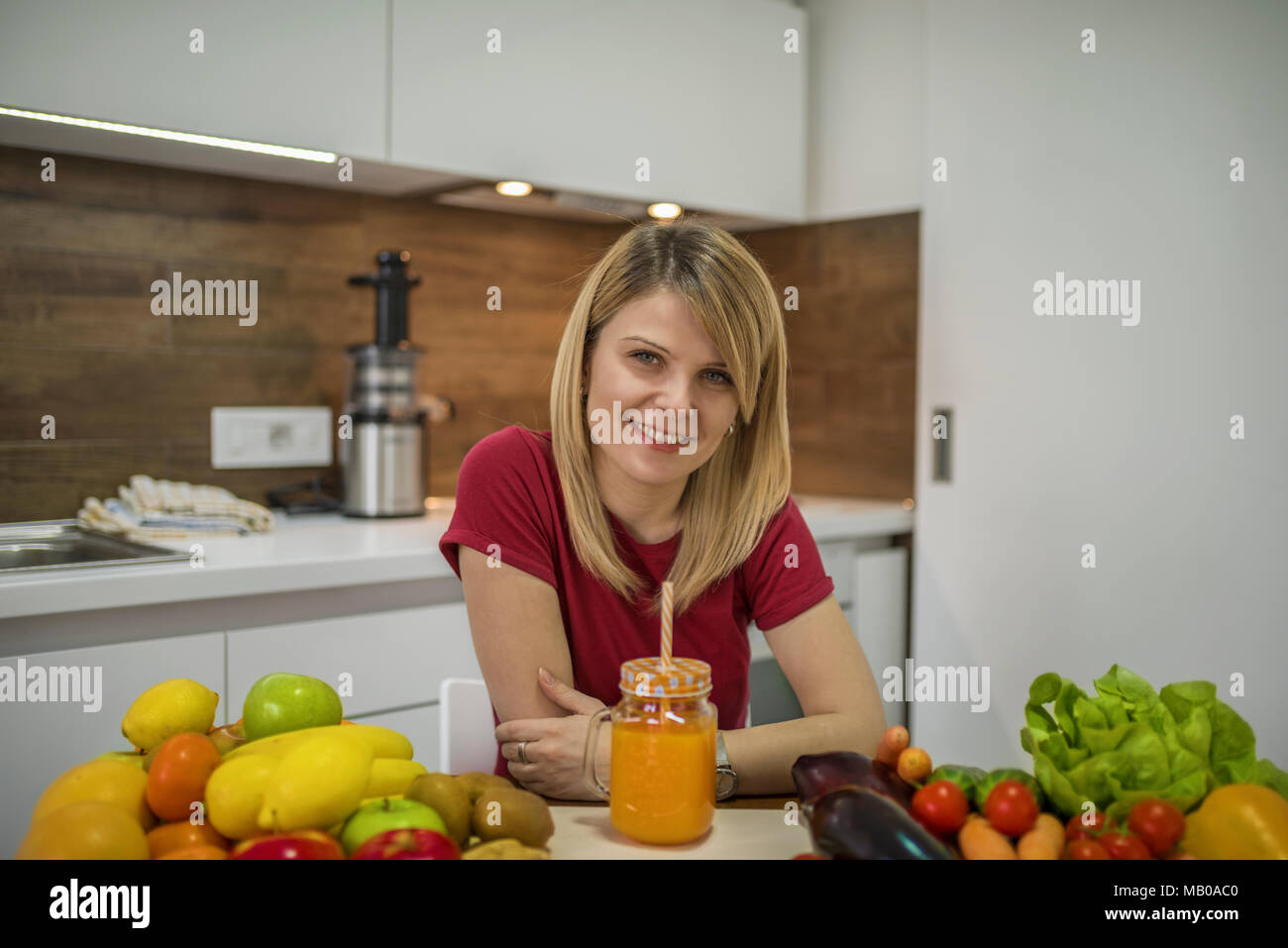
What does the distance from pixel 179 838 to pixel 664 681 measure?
1.07 feet

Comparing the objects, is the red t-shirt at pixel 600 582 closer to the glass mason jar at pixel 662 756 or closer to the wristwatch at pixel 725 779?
the wristwatch at pixel 725 779

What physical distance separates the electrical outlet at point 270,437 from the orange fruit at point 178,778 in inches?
60.9

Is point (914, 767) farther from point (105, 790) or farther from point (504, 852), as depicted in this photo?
point (105, 790)

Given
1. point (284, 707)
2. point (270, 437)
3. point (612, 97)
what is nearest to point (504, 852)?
point (284, 707)

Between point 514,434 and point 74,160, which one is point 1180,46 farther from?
point 74,160

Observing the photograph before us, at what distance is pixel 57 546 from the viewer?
6.06ft

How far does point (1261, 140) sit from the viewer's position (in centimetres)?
194

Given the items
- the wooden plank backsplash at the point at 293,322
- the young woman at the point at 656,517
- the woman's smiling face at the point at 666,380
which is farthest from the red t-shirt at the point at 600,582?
the wooden plank backsplash at the point at 293,322

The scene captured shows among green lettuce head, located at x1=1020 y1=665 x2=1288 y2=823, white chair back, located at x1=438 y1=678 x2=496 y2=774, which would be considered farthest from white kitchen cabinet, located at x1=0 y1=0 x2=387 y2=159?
green lettuce head, located at x1=1020 y1=665 x2=1288 y2=823

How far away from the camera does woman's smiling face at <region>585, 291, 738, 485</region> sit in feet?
3.73

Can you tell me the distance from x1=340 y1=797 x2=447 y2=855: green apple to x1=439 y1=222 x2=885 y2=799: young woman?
35 cm

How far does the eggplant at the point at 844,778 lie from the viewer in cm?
74
